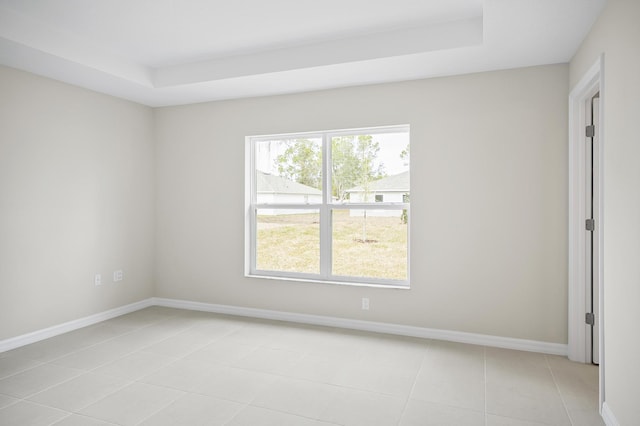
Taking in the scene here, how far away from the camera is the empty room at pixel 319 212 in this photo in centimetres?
248

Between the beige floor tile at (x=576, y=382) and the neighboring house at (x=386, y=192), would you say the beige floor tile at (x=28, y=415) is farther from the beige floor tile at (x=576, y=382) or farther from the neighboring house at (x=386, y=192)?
the beige floor tile at (x=576, y=382)

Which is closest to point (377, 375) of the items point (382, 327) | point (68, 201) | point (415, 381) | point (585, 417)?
point (415, 381)

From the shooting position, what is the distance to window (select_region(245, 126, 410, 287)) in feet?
13.2

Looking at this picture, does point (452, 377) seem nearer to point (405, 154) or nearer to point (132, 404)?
point (405, 154)

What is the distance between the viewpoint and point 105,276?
14.5ft

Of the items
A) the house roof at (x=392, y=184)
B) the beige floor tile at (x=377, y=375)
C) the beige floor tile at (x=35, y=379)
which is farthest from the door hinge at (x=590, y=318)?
the beige floor tile at (x=35, y=379)

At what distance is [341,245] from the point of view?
427 cm

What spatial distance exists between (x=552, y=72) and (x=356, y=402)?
3073 mm

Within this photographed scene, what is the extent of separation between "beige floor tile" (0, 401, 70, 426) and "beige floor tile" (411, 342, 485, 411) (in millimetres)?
2224

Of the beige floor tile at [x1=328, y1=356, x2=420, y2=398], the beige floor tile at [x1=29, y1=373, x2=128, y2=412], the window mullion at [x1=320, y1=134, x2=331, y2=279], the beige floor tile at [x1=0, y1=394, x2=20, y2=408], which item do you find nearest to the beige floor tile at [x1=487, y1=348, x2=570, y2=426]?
the beige floor tile at [x1=328, y1=356, x2=420, y2=398]

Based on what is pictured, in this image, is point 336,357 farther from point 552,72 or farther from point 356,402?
point 552,72

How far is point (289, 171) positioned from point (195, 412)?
2.70 meters

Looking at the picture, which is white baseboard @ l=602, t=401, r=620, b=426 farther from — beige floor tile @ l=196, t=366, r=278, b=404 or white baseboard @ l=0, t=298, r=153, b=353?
white baseboard @ l=0, t=298, r=153, b=353

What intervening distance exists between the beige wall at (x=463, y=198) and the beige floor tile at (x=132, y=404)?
182 centimetres
